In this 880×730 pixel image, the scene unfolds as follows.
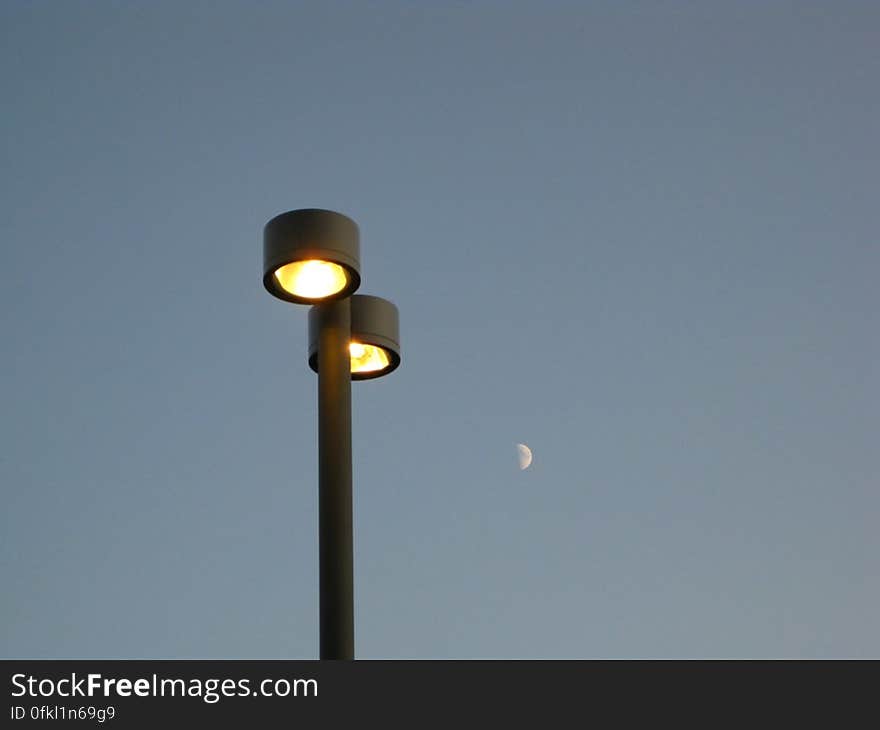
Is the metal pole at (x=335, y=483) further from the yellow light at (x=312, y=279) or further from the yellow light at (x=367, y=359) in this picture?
the yellow light at (x=367, y=359)

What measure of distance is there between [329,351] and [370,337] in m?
0.37

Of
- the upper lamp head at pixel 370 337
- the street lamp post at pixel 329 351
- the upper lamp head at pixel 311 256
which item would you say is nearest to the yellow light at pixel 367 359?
the upper lamp head at pixel 370 337

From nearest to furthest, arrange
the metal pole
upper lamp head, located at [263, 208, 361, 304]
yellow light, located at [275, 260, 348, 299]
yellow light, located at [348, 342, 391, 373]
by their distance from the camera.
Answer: the metal pole
upper lamp head, located at [263, 208, 361, 304]
yellow light, located at [275, 260, 348, 299]
yellow light, located at [348, 342, 391, 373]

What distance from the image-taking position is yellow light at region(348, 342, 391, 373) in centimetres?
657

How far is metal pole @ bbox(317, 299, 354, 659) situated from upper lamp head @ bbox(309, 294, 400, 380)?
0.30 feet

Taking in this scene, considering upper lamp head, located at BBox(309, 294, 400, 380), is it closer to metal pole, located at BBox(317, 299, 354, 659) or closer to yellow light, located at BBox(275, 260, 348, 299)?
metal pole, located at BBox(317, 299, 354, 659)

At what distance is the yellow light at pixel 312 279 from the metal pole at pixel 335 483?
16 centimetres

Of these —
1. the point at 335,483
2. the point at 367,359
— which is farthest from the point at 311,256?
the point at 335,483

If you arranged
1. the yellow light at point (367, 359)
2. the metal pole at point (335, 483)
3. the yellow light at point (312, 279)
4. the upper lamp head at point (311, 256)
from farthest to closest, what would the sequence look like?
the yellow light at point (367, 359)
the yellow light at point (312, 279)
the upper lamp head at point (311, 256)
the metal pole at point (335, 483)

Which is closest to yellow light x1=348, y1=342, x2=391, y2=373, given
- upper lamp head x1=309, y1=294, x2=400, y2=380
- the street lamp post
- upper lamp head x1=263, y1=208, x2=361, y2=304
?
upper lamp head x1=309, y1=294, x2=400, y2=380

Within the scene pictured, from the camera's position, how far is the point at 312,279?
19.6 ft

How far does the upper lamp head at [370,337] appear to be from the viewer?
20.7ft
